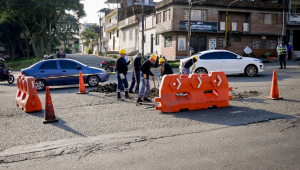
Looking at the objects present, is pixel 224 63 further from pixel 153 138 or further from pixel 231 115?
pixel 153 138

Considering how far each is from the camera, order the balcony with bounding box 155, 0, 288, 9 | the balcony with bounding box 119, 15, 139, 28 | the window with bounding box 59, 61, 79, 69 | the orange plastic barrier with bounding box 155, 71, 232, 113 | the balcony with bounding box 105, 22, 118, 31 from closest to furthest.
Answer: the orange plastic barrier with bounding box 155, 71, 232, 113, the window with bounding box 59, 61, 79, 69, the balcony with bounding box 155, 0, 288, 9, the balcony with bounding box 119, 15, 139, 28, the balcony with bounding box 105, 22, 118, 31

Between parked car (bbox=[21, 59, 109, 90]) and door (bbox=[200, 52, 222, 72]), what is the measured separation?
6049 millimetres

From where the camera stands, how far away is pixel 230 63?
51.5 feet

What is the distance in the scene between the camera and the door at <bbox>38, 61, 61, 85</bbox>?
12906 millimetres

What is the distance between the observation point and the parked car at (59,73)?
1284 centimetres

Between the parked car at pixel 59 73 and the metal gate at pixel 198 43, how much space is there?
20.1 m

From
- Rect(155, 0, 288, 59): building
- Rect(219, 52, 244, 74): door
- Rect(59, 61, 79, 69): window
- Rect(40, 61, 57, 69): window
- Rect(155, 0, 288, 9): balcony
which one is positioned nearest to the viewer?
Rect(40, 61, 57, 69): window

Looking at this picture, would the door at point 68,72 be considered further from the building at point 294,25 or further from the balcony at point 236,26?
the building at point 294,25

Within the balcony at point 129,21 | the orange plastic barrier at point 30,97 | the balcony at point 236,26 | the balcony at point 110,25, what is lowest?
the orange plastic barrier at point 30,97

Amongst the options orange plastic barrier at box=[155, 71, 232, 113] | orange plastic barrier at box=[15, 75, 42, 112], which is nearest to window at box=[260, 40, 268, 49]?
orange plastic barrier at box=[155, 71, 232, 113]

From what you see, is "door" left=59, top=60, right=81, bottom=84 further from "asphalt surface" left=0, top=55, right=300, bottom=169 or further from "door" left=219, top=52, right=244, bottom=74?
"door" left=219, top=52, right=244, bottom=74

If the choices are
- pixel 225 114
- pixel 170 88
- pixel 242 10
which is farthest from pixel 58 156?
pixel 242 10

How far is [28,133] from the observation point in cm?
558

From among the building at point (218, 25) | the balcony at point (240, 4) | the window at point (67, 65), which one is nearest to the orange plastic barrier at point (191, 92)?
the window at point (67, 65)
